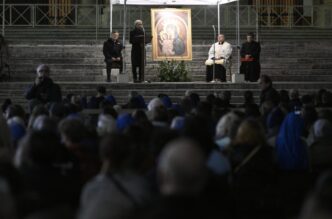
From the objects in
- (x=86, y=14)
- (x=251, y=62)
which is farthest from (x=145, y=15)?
(x=251, y=62)

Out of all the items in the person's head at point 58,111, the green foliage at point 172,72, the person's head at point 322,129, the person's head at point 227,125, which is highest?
the green foliage at point 172,72

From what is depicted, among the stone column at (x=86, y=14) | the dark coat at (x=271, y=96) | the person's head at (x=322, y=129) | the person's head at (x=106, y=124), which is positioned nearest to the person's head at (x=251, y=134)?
the person's head at (x=106, y=124)

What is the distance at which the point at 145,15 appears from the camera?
37.2m

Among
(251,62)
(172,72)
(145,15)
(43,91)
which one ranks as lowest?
(43,91)

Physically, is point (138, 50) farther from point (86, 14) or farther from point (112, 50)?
point (86, 14)

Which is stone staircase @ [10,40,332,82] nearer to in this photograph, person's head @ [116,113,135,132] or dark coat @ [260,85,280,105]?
dark coat @ [260,85,280,105]

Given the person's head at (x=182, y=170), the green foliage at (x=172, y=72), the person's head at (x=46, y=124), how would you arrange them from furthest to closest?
the green foliage at (x=172, y=72) < the person's head at (x=46, y=124) < the person's head at (x=182, y=170)

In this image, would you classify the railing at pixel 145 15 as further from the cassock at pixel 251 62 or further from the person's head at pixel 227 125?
the person's head at pixel 227 125

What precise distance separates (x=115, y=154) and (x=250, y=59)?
75.8ft

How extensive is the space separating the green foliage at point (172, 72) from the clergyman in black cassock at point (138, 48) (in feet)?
6.30

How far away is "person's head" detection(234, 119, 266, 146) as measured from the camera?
9984 mm

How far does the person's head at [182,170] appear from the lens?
574 cm

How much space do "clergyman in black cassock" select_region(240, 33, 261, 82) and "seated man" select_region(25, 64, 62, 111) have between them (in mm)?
12942

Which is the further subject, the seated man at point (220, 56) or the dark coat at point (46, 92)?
the seated man at point (220, 56)
